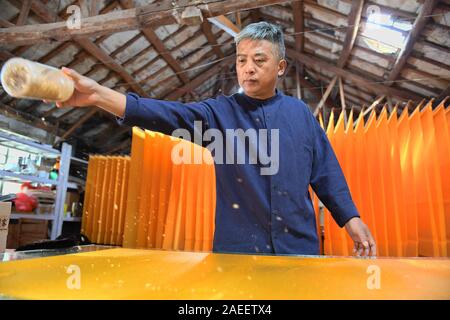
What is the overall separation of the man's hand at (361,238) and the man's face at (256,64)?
2.12 feet

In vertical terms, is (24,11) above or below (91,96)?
above

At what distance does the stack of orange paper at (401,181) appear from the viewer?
7.98 feet

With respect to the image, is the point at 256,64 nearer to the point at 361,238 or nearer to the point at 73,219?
the point at 361,238

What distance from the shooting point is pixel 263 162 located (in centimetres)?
116

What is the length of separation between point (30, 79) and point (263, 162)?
31.1 inches

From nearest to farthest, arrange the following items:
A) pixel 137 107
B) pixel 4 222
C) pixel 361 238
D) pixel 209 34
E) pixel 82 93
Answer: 1. pixel 82 93
2. pixel 137 107
3. pixel 361 238
4. pixel 4 222
5. pixel 209 34

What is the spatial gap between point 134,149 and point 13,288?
3.21m

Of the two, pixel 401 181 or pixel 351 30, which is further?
pixel 351 30

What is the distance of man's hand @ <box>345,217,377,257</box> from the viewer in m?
1.13

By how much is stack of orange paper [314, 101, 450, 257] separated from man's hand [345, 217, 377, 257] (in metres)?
1.60

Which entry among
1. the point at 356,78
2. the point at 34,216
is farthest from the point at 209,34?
the point at 34,216

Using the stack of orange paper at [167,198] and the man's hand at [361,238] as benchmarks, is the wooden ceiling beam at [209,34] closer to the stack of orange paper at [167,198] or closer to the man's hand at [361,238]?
the stack of orange paper at [167,198]

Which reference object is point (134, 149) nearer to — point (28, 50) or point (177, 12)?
point (177, 12)
